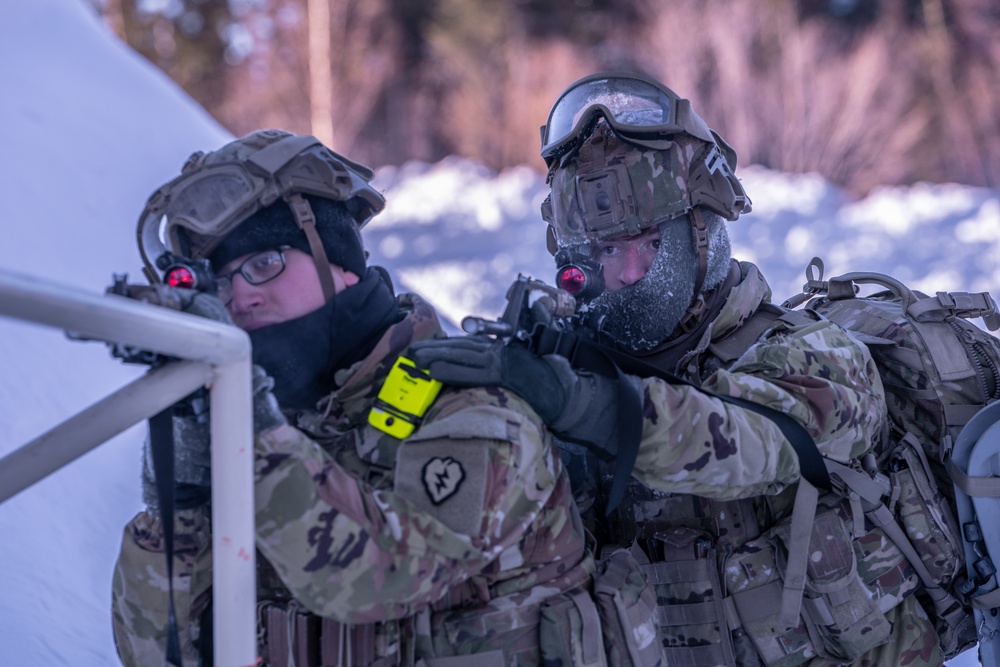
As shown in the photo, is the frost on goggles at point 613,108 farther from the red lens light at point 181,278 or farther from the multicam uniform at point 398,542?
the red lens light at point 181,278

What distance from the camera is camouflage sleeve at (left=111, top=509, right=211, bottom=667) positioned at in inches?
77.9

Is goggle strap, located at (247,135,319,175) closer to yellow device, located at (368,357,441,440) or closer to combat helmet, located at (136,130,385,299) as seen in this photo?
combat helmet, located at (136,130,385,299)

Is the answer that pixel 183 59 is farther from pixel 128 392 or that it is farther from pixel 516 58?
pixel 128 392

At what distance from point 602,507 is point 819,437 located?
649 mm

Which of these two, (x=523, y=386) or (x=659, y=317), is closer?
(x=523, y=386)

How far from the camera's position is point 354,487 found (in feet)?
5.56

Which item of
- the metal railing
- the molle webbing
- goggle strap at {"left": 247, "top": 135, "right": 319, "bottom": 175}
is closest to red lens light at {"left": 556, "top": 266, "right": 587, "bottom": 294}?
goggle strap at {"left": 247, "top": 135, "right": 319, "bottom": 175}

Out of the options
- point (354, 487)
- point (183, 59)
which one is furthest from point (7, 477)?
point (183, 59)

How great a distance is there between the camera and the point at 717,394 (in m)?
2.29

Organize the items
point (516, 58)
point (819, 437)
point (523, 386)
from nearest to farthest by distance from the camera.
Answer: point (523, 386) < point (819, 437) < point (516, 58)

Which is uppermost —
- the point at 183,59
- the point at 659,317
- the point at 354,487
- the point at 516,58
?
the point at 183,59

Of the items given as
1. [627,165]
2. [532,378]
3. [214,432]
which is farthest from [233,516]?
[627,165]

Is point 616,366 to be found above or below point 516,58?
below

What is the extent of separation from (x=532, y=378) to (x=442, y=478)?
29 centimetres
